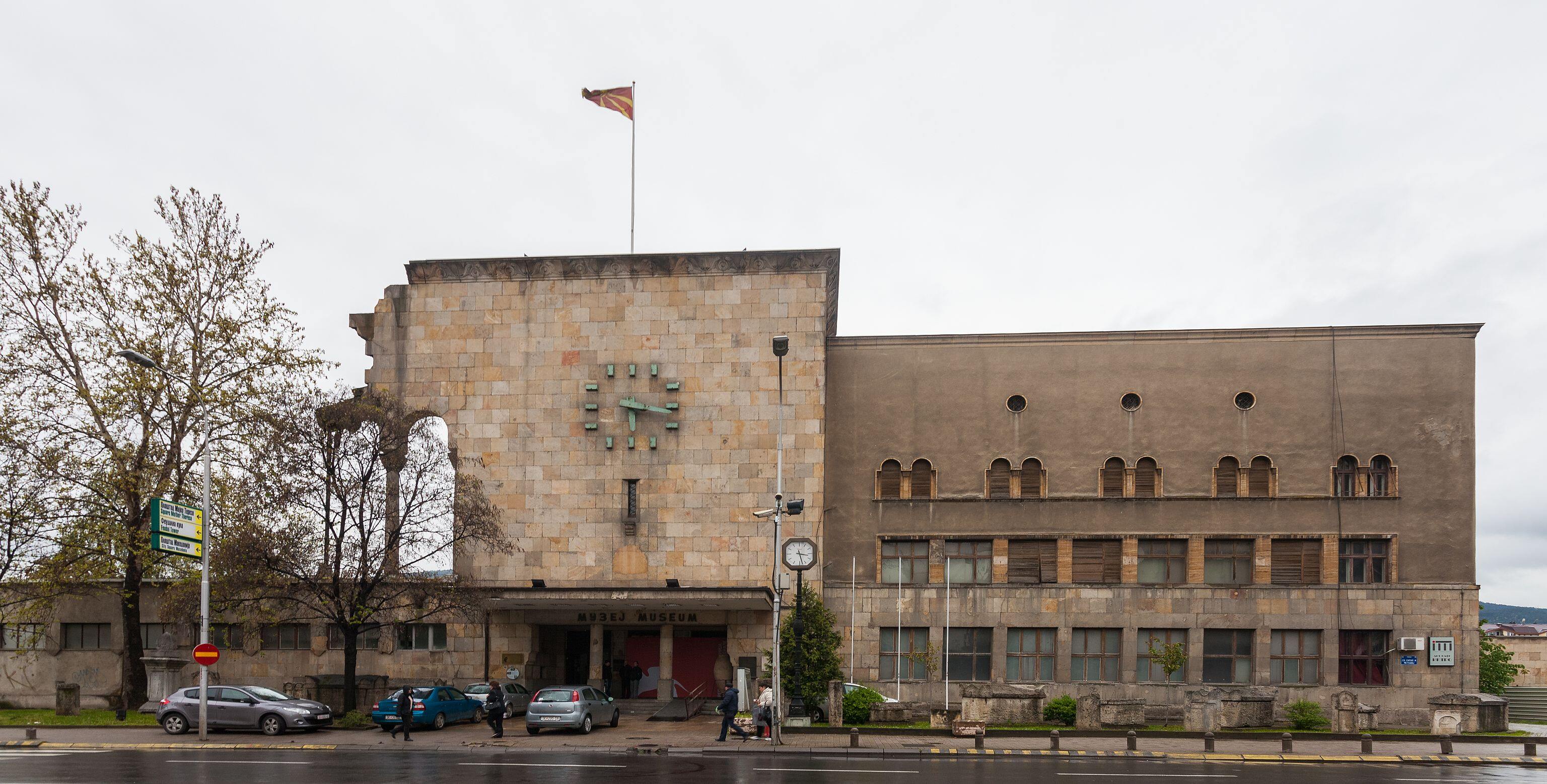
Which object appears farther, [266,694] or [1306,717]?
[1306,717]

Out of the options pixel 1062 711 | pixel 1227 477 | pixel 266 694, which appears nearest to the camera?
pixel 266 694

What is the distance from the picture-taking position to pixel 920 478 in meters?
41.4

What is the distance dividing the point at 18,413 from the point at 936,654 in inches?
1236

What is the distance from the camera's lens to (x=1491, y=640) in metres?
64.6

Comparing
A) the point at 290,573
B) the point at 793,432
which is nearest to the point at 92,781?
the point at 290,573

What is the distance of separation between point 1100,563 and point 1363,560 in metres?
8.86

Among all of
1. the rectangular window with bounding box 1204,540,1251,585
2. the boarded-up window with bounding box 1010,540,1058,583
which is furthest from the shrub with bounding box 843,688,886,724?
the rectangular window with bounding box 1204,540,1251,585

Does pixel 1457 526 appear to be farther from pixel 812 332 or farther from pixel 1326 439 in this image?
pixel 812 332

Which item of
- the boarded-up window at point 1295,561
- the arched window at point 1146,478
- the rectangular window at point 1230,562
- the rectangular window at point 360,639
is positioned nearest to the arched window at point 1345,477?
the boarded-up window at point 1295,561

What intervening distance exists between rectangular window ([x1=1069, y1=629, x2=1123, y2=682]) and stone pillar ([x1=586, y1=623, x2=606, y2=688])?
16504 millimetres

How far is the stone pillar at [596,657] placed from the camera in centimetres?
4019

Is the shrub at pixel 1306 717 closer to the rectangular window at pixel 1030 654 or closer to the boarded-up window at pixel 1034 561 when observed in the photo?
the rectangular window at pixel 1030 654

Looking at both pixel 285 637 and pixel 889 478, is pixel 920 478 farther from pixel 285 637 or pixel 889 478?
pixel 285 637

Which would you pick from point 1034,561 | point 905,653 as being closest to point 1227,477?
point 1034,561
